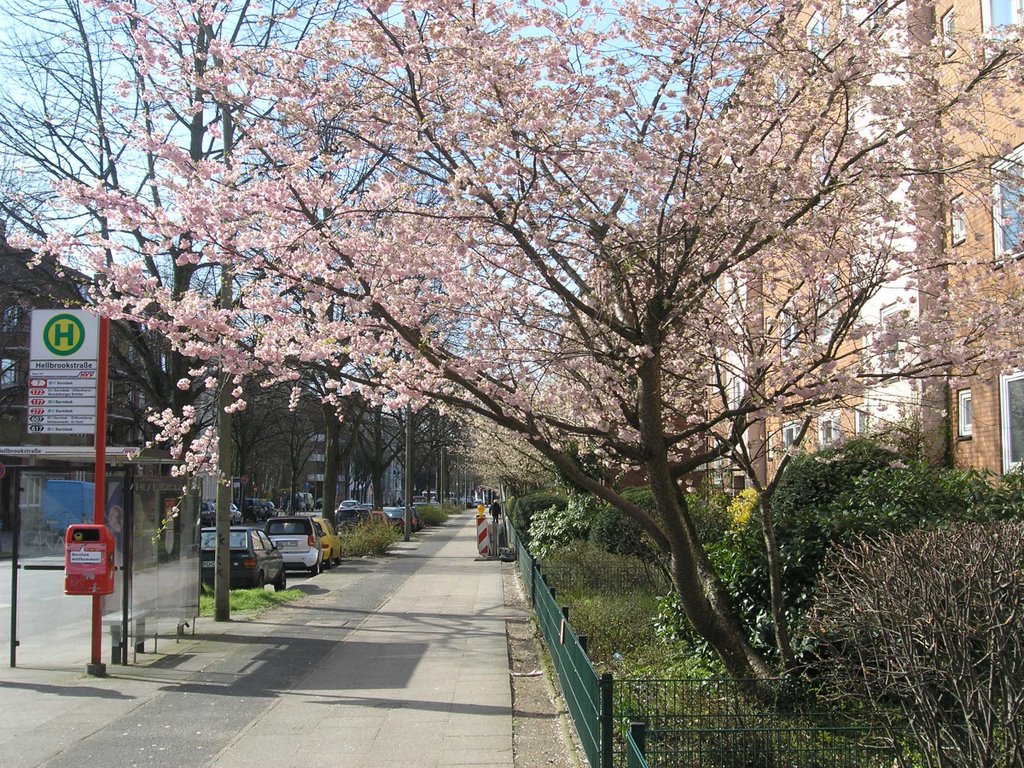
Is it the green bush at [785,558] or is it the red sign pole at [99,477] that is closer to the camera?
the green bush at [785,558]

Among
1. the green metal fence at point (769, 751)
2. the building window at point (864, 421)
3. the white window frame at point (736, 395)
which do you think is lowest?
the green metal fence at point (769, 751)

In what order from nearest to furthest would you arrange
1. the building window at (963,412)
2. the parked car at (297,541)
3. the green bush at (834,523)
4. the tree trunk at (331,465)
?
1. the green bush at (834,523)
2. the building window at (963,412)
3. the parked car at (297,541)
4. the tree trunk at (331,465)

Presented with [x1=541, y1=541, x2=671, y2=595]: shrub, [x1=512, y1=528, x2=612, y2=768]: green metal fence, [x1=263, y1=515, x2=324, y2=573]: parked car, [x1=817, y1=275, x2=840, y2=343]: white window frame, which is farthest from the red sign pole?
[x1=263, y1=515, x2=324, y2=573]: parked car

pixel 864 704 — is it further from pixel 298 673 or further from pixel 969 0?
pixel 969 0

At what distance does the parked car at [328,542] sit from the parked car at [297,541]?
2.27 ft

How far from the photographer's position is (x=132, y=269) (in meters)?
7.71

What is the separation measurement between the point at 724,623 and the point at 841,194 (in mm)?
3167

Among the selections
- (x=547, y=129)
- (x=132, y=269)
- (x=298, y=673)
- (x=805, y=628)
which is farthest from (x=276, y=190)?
(x=298, y=673)

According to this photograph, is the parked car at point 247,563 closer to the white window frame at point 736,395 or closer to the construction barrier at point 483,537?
the construction barrier at point 483,537

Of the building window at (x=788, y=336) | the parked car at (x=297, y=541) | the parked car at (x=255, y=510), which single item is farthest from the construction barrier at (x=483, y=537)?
the parked car at (x=255, y=510)

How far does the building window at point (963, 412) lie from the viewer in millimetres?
13659

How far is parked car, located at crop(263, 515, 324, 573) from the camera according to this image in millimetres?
24031

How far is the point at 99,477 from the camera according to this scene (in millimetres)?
10102

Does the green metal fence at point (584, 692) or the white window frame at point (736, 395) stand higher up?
the white window frame at point (736, 395)
